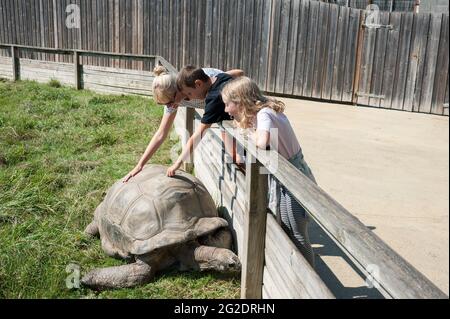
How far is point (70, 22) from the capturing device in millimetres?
14406

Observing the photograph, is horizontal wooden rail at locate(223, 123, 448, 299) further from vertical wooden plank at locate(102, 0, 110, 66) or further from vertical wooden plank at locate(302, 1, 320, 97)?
vertical wooden plank at locate(102, 0, 110, 66)

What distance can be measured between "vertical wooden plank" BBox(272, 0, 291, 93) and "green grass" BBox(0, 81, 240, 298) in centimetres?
382

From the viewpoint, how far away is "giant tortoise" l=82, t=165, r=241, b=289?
3816 millimetres

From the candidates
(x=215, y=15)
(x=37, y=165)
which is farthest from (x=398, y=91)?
(x=37, y=165)

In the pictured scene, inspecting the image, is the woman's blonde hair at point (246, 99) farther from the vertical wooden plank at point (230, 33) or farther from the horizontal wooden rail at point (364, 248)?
the vertical wooden plank at point (230, 33)

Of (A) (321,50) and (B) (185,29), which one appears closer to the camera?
(A) (321,50)

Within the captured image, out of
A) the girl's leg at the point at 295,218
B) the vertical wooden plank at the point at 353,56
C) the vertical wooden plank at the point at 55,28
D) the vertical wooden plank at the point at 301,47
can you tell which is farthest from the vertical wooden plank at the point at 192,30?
the girl's leg at the point at 295,218

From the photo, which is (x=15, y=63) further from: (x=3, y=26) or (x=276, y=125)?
(x=276, y=125)

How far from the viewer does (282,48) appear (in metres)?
13.0

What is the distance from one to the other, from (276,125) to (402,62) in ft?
32.2

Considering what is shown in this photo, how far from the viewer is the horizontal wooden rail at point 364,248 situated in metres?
1.49

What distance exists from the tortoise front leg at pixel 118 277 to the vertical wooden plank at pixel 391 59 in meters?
9.96

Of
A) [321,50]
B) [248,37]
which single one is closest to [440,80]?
[321,50]

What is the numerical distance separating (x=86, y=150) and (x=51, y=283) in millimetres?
3982
